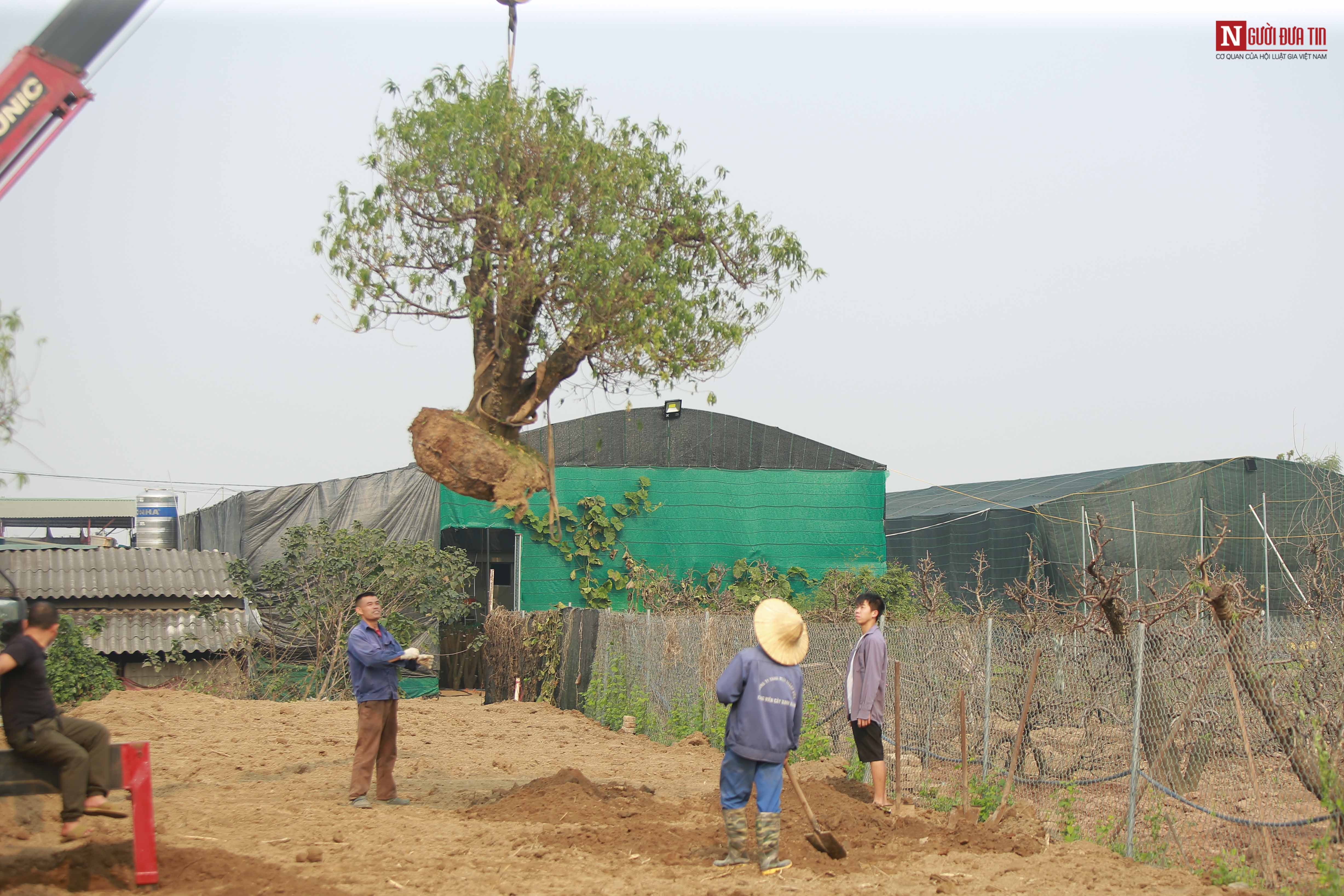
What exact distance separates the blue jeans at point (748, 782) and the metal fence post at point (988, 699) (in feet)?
8.22

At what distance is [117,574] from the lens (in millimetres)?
18922

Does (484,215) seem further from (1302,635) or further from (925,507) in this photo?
(925,507)

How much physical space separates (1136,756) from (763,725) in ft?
8.40

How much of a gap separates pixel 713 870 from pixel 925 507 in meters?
22.1

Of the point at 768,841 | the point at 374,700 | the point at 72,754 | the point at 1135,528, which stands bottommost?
the point at 768,841

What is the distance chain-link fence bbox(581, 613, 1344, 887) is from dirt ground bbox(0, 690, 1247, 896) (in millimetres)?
487

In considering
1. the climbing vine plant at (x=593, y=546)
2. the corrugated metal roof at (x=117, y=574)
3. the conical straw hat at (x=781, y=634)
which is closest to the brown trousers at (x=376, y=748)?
the conical straw hat at (x=781, y=634)

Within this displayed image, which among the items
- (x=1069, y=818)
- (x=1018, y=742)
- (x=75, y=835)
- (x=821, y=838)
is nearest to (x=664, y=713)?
(x=1018, y=742)

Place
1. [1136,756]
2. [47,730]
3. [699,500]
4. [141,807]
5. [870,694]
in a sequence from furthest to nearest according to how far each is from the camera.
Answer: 1. [699,500]
2. [870,694]
3. [1136,756]
4. [141,807]
5. [47,730]

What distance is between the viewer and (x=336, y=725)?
50.5 feet

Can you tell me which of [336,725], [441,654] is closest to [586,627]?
[336,725]

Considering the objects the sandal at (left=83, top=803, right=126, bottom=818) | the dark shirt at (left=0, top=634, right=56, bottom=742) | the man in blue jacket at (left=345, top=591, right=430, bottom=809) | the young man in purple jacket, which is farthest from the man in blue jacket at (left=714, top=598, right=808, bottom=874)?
the dark shirt at (left=0, top=634, right=56, bottom=742)

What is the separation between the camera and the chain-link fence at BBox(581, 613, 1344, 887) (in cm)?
711

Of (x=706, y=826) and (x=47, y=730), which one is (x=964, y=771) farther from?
(x=47, y=730)
